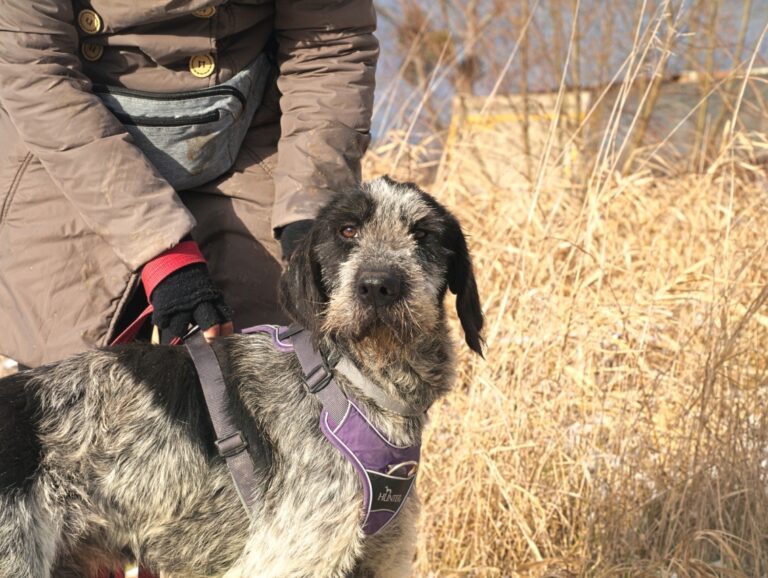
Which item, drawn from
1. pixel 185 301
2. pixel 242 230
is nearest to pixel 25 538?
pixel 185 301

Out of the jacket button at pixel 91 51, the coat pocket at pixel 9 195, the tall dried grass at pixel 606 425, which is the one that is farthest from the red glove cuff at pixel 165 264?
the tall dried grass at pixel 606 425

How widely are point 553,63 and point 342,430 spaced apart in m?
5.87

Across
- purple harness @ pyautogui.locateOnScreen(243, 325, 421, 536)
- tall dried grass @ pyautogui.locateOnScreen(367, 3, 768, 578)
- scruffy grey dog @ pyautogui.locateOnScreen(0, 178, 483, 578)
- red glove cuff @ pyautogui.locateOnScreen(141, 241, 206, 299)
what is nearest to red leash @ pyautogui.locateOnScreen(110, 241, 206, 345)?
red glove cuff @ pyautogui.locateOnScreen(141, 241, 206, 299)

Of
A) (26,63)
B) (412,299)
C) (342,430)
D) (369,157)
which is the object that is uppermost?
(26,63)

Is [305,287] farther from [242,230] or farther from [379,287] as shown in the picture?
[242,230]

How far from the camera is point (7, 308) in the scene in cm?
279

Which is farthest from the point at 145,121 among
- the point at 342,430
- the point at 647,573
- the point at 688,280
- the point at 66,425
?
the point at 688,280

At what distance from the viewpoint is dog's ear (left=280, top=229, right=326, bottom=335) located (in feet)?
8.40

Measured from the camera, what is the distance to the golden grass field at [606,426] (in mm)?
3453

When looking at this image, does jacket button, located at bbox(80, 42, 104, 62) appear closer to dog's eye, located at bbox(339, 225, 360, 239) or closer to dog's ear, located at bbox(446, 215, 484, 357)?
dog's eye, located at bbox(339, 225, 360, 239)

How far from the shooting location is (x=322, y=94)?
3010 mm

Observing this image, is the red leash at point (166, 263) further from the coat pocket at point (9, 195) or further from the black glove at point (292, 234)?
the coat pocket at point (9, 195)

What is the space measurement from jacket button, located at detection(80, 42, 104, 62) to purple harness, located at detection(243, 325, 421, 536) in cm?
114

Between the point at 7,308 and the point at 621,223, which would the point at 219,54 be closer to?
the point at 7,308
